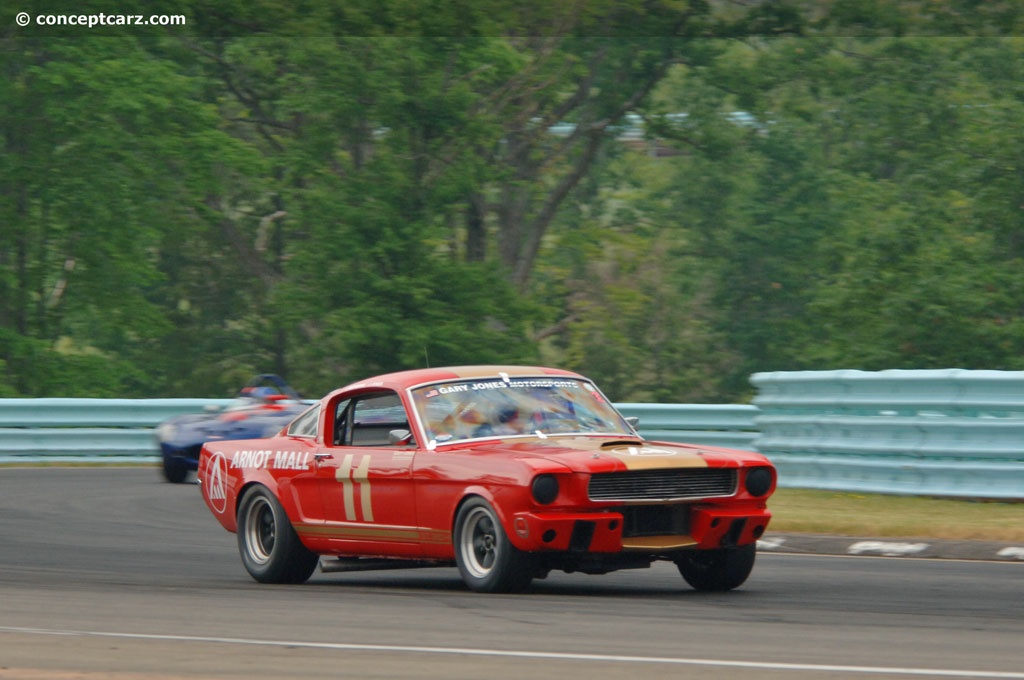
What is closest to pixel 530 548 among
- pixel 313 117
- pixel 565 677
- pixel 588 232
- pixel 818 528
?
pixel 565 677

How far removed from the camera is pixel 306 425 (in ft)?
35.3

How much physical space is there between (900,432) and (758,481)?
6.13 m

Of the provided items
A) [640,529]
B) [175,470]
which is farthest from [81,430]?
[640,529]

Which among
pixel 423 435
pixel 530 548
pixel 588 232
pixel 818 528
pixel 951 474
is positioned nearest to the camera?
pixel 530 548

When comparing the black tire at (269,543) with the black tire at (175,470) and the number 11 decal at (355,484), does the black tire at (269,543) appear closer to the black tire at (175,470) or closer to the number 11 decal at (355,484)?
the number 11 decal at (355,484)

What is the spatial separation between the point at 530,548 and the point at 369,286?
27.9m

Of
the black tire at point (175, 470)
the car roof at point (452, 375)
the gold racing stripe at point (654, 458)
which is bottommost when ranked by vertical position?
the black tire at point (175, 470)

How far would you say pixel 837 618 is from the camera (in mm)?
7887

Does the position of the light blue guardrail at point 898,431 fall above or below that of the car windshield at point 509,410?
below

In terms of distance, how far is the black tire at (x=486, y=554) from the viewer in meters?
8.78

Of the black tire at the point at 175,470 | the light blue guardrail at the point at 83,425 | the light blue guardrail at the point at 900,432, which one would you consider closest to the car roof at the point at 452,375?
the light blue guardrail at the point at 900,432

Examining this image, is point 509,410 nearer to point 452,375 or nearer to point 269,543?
point 452,375

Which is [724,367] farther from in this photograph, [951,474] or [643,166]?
[951,474]

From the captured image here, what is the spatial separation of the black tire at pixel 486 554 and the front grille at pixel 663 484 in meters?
0.54
